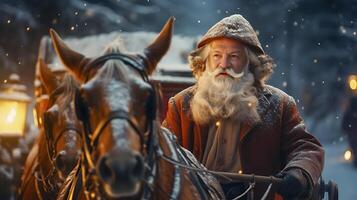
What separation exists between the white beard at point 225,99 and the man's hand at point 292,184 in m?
0.68

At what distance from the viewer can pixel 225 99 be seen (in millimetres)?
5156

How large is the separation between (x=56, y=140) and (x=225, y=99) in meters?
1.33

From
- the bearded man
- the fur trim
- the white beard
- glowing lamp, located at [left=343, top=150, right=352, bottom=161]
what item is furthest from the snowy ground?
the white beard

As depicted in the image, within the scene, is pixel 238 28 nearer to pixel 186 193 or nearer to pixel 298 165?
pixel 298 165

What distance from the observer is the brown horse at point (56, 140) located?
4.66 metres

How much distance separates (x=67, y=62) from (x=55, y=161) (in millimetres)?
1611

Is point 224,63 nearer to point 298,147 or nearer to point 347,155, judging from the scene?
point 298,147

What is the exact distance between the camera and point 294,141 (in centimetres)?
501

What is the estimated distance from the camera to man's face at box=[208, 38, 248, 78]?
17.1 feet

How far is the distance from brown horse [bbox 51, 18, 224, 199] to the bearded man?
5.46 feet

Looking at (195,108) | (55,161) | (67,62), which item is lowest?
(55,161)

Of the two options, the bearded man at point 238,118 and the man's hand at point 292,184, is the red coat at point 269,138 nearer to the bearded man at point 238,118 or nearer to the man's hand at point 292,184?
the bearded man at point 238,118

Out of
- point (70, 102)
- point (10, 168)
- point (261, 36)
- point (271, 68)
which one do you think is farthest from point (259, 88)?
point (261, 36)

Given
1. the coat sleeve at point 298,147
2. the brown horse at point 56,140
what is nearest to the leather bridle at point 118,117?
the brown horse at point 56,140
